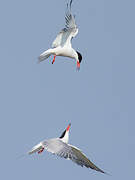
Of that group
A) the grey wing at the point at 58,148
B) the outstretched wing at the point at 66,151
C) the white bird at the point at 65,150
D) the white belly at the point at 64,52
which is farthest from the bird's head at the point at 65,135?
the grey wing at the point at 58,148

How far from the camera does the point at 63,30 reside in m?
19.0

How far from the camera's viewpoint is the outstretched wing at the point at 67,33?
1845 cm

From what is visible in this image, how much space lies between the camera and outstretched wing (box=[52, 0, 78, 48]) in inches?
727

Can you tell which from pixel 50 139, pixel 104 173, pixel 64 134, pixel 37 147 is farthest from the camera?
pixel 64 134

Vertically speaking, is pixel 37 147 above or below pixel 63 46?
below

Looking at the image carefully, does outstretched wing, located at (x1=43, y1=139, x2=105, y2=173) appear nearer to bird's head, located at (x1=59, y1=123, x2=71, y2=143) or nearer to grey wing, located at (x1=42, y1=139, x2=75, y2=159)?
grey wing, located at (x1=42, y1=139, x2=75, y2=159)

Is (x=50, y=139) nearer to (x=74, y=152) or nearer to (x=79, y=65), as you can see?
(x=74, y=152)

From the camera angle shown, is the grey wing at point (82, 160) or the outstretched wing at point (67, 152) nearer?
the outstretched wing at point (67, 152)

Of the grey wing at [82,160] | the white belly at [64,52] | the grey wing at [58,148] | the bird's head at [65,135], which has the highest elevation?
the white belly at [64,52]

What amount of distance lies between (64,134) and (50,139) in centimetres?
350

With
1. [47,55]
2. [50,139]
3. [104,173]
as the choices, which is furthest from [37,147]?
[47,55]

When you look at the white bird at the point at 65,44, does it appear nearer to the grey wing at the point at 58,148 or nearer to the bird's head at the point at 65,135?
the bird's head at the point at 65,135

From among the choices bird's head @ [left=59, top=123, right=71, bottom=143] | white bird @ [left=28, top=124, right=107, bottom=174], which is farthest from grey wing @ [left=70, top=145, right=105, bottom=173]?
bird's head @ [left=59, top=123, right=71, bottom=143]

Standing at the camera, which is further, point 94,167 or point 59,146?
point 94,167
